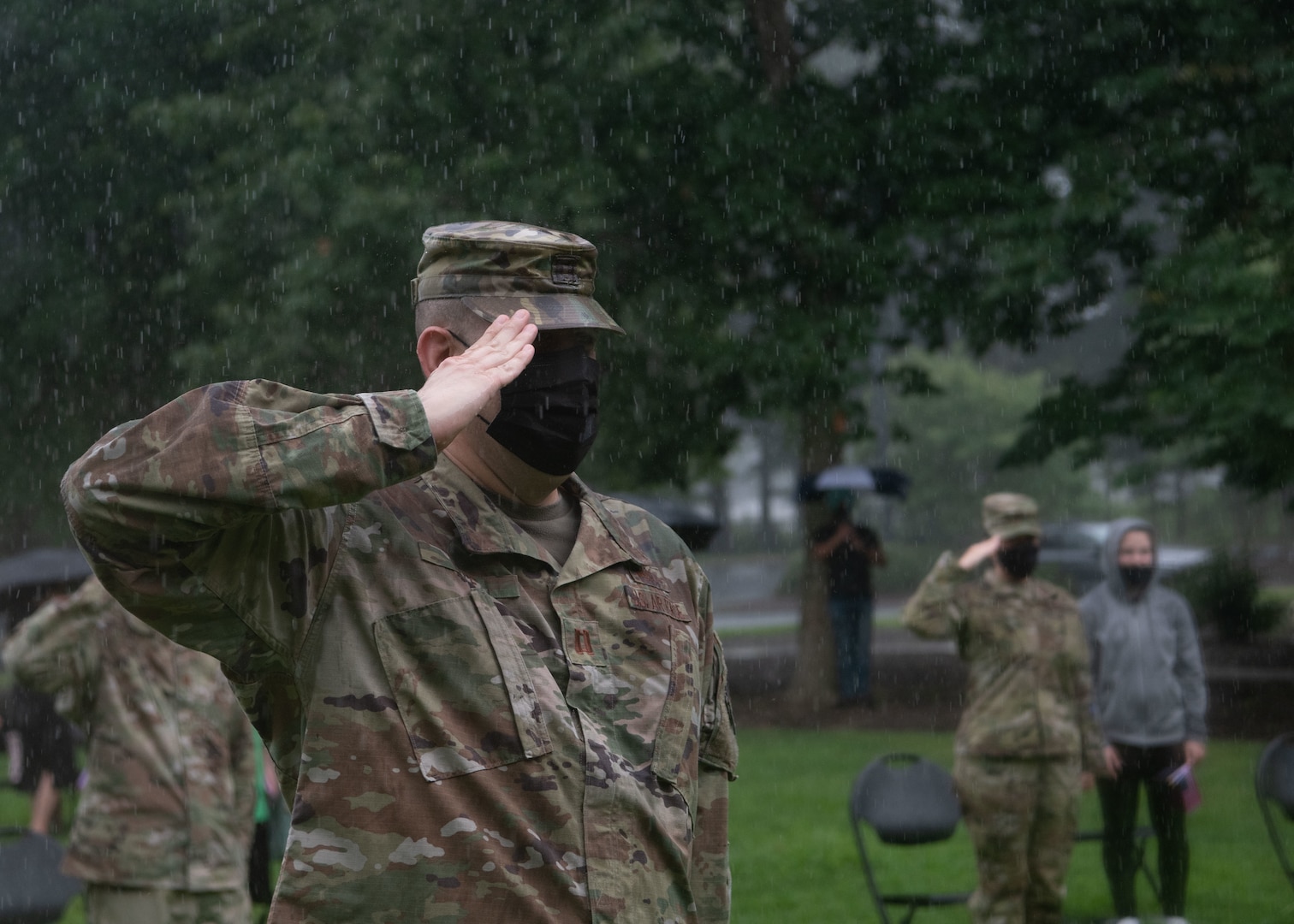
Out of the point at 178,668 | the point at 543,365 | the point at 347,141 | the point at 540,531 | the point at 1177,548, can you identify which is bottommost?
the point at 1177,548

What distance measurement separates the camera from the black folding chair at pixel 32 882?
5.59 m

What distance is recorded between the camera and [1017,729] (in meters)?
7.27

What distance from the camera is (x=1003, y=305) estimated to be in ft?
45.0

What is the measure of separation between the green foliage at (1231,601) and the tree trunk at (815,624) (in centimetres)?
508

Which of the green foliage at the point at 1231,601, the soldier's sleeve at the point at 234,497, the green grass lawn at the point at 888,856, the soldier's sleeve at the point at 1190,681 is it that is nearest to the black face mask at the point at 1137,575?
the soldier's sleeve at the point at 1190,681

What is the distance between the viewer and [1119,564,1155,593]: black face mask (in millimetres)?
8000

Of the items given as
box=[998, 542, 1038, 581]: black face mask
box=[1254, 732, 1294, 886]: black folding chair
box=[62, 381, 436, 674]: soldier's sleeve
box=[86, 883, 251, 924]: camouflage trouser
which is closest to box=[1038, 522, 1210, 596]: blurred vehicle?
box=[1254, 732, 1294, 886]: black folding chair

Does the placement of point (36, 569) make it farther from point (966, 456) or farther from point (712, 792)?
point (966, 456)

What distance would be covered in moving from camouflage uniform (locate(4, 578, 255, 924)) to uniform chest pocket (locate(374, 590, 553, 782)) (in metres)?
3.68

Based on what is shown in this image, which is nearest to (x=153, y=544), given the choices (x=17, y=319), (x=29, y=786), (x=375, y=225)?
(x=29, y=786)

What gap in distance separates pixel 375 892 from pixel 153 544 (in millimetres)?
635

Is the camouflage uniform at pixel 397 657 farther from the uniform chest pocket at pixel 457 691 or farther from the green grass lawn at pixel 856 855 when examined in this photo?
the green grass lawn at pixel 856 855

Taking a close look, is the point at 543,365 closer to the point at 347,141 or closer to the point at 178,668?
the point at 178,668

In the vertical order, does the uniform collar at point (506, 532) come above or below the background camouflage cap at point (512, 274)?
below
